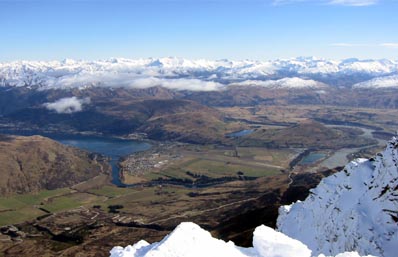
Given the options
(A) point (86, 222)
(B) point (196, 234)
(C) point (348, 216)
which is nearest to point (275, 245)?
(B) point (196, 234)

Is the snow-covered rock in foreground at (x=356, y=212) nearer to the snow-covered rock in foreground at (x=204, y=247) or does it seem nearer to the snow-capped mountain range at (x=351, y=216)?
the snow-capped mountain range at (x=351, y=216)

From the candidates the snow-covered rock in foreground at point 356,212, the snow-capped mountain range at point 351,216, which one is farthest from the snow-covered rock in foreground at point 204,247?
the snow-covered rock in foreground at point 356,212

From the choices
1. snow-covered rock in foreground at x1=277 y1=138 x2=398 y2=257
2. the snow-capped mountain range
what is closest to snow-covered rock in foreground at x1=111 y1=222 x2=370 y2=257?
the snow-capped mountain range

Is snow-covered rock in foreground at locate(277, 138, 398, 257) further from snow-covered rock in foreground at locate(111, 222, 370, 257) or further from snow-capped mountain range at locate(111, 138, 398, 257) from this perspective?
snow-covered rock in foreground at locate(111, 222, 370, 257)

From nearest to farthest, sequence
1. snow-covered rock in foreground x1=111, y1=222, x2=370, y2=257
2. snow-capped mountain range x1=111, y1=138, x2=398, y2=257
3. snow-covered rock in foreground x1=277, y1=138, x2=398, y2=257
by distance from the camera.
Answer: snow-covered rock in foreground x1=111, y1=222, x2=370, y2=257
snow-capped mountain range x1=111, y1=138, x2=398, y2=257
snow-covered rock in foreground x1=277, y1=138, x2=398, y2=257

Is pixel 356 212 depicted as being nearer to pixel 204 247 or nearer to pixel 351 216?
pixel 351 216

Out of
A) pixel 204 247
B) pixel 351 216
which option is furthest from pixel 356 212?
pixel 204 247
